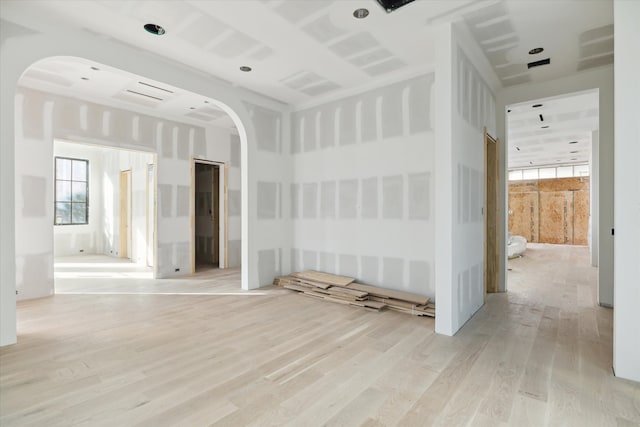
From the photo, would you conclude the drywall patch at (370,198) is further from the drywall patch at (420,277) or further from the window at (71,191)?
the window at (71,191)

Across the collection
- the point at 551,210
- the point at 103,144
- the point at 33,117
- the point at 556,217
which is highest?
the point at 33,117

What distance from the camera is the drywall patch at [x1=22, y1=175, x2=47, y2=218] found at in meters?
4.58

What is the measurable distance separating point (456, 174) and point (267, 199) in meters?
3.20

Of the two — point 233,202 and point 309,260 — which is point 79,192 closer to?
point 233,202

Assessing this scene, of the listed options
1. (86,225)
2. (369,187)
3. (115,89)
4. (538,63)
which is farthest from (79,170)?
(538,63)

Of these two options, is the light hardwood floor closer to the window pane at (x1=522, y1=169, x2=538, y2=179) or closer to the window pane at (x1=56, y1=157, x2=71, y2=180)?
the window pane at (x1=56, y1=157, x2=71, y2=180)

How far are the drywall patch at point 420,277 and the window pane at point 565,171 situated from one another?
468 inches

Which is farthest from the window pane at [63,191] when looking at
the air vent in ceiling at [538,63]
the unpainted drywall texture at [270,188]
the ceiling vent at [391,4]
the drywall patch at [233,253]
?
the air vent in ceiling at [538,63]

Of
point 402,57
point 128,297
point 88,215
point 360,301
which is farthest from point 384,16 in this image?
point 88,215

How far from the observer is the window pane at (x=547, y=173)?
1275 centimetres

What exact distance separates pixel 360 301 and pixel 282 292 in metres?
1.35

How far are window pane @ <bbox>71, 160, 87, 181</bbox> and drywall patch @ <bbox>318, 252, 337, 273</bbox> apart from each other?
8265mm

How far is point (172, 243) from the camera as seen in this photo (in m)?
6.38

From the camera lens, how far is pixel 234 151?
24.1ft
